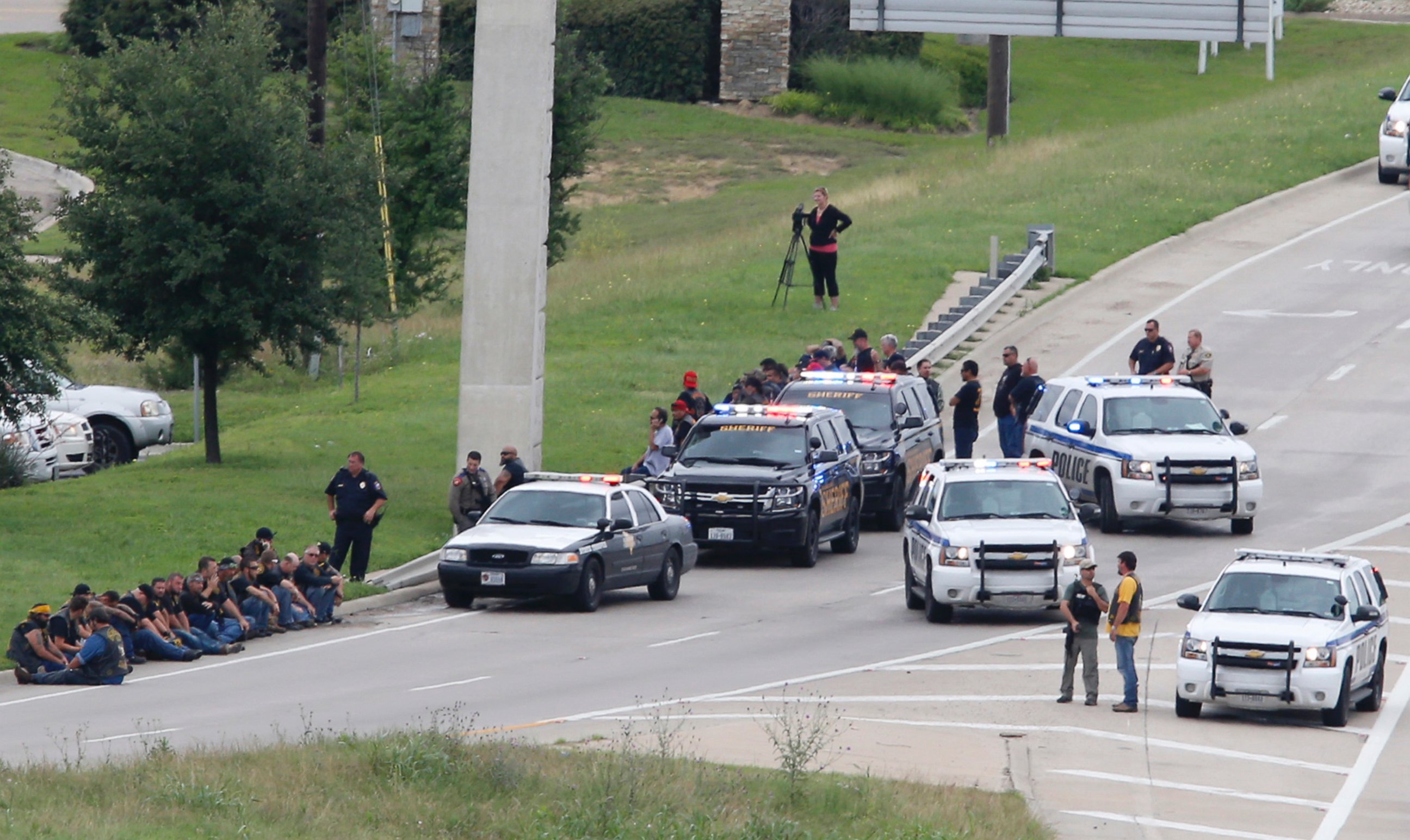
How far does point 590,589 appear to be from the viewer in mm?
22891

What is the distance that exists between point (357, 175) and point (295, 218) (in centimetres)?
113

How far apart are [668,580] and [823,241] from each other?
15856mm

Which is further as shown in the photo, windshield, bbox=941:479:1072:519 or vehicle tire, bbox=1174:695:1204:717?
windshield, bbox=941:479:1072:519

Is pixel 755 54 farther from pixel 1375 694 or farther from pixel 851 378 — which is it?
pixel 1375 694

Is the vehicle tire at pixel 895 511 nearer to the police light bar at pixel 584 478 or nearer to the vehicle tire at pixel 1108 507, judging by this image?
the vehicle tire at pixel 1108 507

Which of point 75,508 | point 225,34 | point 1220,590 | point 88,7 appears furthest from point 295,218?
point 88,7

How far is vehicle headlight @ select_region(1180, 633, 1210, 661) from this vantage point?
1752 cm

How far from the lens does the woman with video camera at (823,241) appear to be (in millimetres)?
37688

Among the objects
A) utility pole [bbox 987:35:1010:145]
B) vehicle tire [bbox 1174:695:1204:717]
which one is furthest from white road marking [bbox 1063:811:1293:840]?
utility pole [bbox 987:35:1010:145]

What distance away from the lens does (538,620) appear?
74.1 ft

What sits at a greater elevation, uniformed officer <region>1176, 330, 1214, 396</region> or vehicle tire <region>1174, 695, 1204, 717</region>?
uniformed officer <region>1176, 330, 1214, 396</region>

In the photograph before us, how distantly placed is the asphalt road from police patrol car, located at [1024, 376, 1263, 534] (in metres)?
0.54

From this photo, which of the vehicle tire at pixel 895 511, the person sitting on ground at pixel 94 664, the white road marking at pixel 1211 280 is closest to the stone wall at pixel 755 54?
the white road marking at pixel 1211 280

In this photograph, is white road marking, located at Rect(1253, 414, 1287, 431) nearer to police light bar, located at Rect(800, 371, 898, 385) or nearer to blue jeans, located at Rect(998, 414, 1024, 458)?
A: blue jeans, located at Rect(998, 414, 1024, 458)
